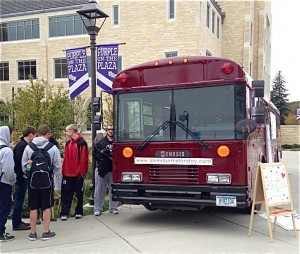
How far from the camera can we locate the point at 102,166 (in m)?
7.82

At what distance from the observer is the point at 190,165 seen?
6539mm

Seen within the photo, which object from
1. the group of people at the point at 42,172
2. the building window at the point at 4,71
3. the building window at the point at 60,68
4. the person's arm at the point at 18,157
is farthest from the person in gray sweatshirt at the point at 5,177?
the building window at the point at 4,71

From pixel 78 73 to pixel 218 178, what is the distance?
4646mm

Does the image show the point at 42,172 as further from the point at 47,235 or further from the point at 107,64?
the point at 107,64

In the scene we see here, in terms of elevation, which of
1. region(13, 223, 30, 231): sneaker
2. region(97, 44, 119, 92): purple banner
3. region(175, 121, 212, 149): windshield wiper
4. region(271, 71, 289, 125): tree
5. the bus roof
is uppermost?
region(271, 71, 289, 125): tree

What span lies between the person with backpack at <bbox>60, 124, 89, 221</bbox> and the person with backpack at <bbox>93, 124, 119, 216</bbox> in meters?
0.34

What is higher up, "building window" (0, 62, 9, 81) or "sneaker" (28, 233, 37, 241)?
"building window" (0, 62, 9, 81)

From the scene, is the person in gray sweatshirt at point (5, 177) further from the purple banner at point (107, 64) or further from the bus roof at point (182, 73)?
the purple banner at point (107, 64)

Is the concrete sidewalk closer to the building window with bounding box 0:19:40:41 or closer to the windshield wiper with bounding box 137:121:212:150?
the windshield wiper with bounding box 137:121:212:150

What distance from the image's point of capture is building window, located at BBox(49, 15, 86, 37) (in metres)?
31.3

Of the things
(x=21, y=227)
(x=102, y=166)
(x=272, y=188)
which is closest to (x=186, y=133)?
(x=272, y=188)

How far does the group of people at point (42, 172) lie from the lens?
607 centimetres

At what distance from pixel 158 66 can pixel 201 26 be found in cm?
2108

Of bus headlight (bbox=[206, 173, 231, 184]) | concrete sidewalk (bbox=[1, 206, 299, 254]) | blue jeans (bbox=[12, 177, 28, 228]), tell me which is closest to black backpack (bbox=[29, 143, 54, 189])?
blue jeans (bbox=[12, 177, 28, 228])
